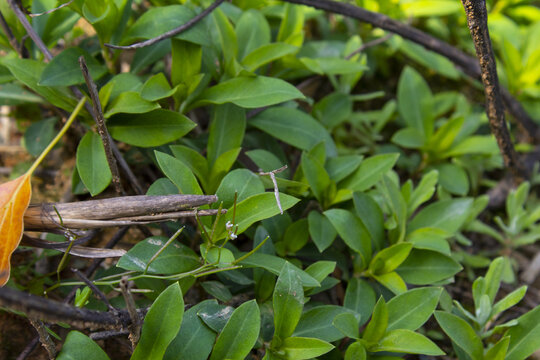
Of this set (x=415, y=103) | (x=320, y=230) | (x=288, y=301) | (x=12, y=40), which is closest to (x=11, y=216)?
(x=12, y=40)

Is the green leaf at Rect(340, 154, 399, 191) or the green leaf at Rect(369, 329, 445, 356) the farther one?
the green leaf at Rect(340, 154, 399, 191)

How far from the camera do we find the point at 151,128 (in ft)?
4.76

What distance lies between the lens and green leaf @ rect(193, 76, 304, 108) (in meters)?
1.46

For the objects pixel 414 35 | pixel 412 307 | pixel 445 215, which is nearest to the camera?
pixel 412 307

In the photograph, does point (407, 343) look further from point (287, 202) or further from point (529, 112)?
point (529, 112)

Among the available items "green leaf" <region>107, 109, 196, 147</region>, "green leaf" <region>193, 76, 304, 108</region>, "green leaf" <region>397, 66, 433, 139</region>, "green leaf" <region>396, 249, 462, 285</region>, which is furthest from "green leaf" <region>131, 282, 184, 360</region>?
"green leaf" <region>397, 66, 433, 139</region>

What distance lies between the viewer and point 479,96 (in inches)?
97.3

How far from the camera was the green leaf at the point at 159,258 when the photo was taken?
1.17 meters

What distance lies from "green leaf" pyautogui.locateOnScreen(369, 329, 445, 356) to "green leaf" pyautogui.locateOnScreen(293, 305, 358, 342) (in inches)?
4.7

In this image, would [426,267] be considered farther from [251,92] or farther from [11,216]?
[11,216]

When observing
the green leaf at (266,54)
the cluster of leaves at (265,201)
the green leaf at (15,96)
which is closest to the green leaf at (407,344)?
the cluster of leaves at (265,201)

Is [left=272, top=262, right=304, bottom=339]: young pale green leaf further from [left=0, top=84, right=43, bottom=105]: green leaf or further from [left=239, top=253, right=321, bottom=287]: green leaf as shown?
[left=0, top=84, right=43, bottom=105]: green leaf

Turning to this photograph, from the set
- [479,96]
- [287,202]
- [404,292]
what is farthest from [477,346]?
[479,96]

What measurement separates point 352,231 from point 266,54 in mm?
666
